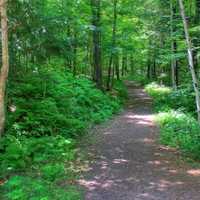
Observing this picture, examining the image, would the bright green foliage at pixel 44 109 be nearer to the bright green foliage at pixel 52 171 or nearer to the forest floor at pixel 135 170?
the forest floor at pixel 135 170

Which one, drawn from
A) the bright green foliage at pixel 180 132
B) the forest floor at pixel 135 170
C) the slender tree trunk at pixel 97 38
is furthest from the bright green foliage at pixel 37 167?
the slender tree trunk at pixel 97 38

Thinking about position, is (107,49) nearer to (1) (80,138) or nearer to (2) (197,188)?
(1) (80,138)

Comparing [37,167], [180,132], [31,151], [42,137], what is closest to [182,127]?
[180,132]

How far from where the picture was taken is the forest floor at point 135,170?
690cm

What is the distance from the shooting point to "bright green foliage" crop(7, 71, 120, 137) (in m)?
10.6

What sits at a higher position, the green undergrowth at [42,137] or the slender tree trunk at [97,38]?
the slender tree trunk at [97,38]

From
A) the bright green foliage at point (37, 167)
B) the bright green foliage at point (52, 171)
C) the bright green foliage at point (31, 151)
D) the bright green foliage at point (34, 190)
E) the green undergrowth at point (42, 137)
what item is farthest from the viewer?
the bright green foliage at point (31, 151)

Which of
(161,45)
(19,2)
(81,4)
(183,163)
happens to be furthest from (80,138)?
(161,45)

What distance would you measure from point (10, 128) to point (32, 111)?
1313 millimetres

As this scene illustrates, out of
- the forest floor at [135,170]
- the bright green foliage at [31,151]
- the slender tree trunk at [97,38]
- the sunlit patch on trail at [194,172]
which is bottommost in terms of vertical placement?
the sunlit patch on trail at [194,172]

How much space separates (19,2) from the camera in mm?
9805

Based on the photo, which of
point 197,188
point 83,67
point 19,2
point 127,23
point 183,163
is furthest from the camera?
point 83,67

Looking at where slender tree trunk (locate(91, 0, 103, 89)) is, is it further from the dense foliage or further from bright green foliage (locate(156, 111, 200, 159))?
bright green foliage (locate(156, 111, 200, 159))

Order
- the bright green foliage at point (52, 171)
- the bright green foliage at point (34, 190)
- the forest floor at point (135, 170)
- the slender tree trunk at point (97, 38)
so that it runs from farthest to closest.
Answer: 1. the slender tree trunk at point (97, 38)
2. the bright green foliage at point (52, 171)
3. the forest floor at point (135, 170)
4. the bright green foliage at point (34, 190)
